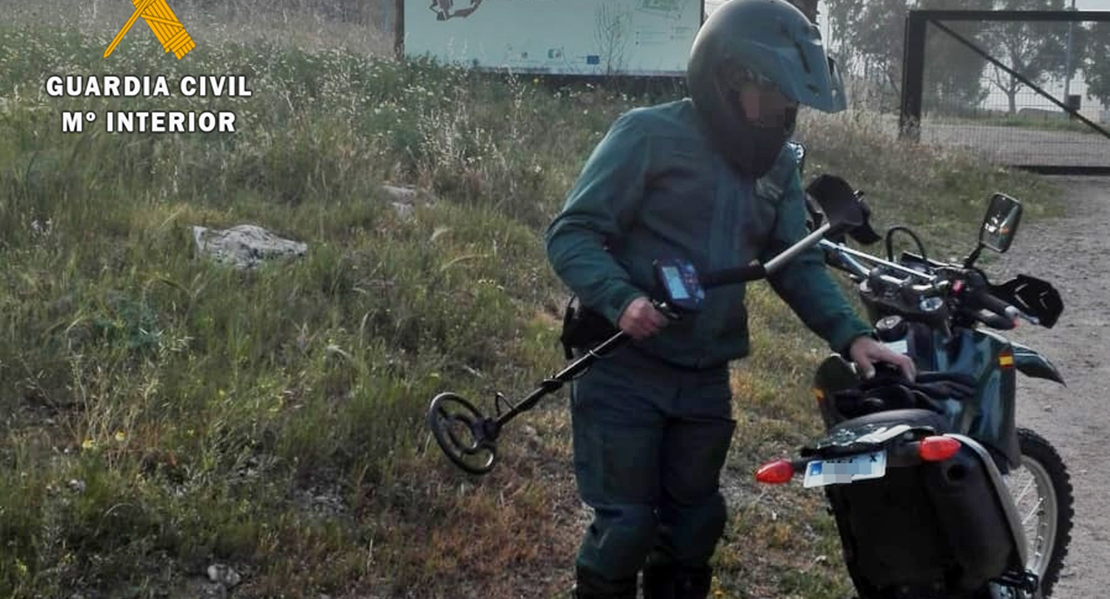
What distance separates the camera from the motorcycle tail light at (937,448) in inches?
116

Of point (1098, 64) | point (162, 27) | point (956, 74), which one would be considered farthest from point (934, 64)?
point (162, 27)

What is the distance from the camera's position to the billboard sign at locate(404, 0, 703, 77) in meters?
12.6

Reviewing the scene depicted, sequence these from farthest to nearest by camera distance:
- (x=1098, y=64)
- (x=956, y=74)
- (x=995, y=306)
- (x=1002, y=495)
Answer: (x=1098, y=64) → (x=956, y=74) → (x=995, y=306) → (x=1002, y=495)

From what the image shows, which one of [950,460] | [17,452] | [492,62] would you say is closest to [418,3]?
[492,62]

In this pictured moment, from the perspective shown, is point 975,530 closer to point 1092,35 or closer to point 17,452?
point 17,452

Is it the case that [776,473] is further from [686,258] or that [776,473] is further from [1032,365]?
[1032,365]

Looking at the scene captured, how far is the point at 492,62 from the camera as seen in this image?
12727 millimetres

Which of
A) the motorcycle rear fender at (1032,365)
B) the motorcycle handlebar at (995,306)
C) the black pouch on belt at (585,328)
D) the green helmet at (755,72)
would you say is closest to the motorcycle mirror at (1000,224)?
the motorcycle handlebar at (995,306)

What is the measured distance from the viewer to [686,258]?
350cm

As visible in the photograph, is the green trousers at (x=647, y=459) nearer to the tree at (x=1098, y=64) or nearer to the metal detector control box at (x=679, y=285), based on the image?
the metal detector control box at (x=679, y=285)

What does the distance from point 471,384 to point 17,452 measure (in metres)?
1.88

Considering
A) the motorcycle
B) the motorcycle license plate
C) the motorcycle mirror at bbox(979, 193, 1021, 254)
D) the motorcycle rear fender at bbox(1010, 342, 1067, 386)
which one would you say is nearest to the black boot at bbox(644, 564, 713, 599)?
the motorcycle

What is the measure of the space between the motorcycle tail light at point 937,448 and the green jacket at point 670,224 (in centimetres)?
67

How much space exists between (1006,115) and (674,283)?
14.4 m
